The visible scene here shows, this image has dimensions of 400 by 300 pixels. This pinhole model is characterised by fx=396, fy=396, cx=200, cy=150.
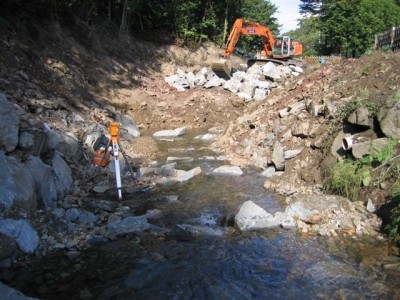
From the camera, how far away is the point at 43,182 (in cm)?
695

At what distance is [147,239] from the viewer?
6.30m

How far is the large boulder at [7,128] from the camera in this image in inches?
274

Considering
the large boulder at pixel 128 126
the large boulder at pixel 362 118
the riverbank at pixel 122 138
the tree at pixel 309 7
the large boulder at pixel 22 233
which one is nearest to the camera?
the large boulder at pixel 22 233

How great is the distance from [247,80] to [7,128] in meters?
15.0

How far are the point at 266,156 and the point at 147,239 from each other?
16.9 ft

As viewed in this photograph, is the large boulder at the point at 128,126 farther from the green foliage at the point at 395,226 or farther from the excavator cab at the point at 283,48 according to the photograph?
the excavator cab at the point at 283,48

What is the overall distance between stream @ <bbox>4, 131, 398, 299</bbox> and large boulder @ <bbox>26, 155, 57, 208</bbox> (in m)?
1.53

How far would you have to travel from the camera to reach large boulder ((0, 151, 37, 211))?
5.75 metres

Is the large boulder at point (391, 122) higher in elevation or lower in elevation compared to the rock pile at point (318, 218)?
higher

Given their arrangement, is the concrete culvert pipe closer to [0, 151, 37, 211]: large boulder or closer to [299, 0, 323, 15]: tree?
[0, 151, 37, 211]: large boulder

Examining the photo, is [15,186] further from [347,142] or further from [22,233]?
[347,142]

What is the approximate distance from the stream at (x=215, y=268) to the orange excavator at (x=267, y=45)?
54.9ft

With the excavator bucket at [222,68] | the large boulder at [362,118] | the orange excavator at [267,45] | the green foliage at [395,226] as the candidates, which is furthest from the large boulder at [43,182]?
the orange excavator at [267,45]

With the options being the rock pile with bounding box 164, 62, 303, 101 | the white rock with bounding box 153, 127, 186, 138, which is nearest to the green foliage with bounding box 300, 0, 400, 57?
the rock pile with bounding box 164, 62, 303, 101
